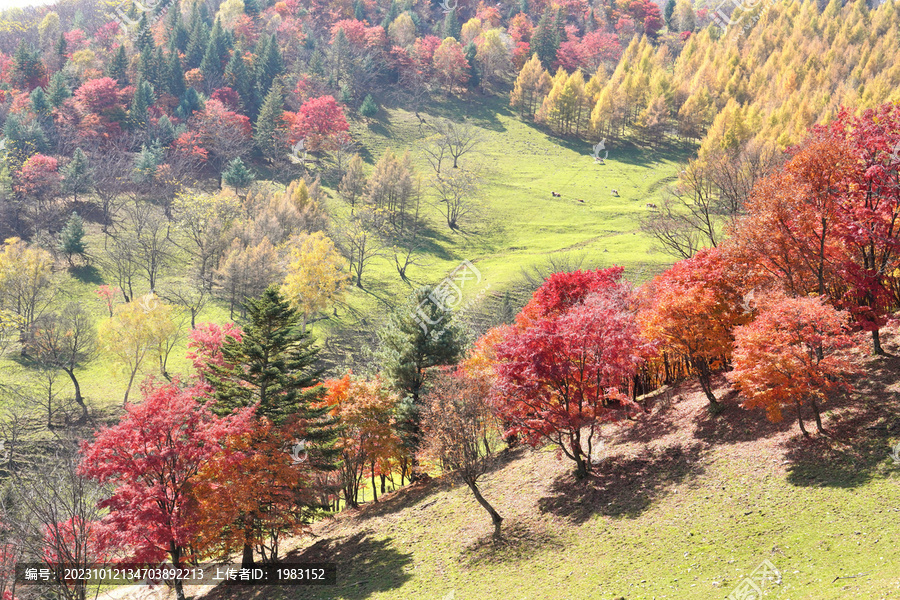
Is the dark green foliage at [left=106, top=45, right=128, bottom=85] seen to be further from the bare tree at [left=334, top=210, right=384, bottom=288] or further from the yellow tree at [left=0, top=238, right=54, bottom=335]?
the bare tree at [left=334, top=210, right=384, bottom=288]

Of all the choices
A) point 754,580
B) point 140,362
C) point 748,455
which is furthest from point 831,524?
point 140,362

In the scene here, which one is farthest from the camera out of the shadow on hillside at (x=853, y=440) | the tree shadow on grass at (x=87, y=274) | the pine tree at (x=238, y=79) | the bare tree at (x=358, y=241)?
the pine tree at (x=238, y=79)

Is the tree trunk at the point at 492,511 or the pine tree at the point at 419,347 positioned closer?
the tree trunk at the point at 492,511

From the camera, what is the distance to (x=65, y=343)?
5459 centimetres

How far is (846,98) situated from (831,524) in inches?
4300

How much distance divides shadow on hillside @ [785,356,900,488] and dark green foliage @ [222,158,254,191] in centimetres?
8732

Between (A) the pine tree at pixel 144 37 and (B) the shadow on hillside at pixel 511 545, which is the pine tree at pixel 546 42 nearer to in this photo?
(A) the pine tree at pixel 144 37

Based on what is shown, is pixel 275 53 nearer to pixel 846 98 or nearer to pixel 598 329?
pixel 846 98

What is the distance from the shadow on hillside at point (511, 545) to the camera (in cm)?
2186

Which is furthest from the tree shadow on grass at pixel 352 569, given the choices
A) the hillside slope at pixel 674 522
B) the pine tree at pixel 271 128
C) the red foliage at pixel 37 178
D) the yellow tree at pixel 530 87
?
the yellow tree at pixel 530 87

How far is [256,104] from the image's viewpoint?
124 metres

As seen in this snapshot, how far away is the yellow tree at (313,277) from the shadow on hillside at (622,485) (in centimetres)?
4223

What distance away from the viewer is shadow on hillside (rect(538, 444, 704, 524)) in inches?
892

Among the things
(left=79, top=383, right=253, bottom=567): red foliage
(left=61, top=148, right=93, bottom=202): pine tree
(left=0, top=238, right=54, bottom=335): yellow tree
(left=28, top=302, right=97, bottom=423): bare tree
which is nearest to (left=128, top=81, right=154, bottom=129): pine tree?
(left=61, top=148, right=93, bottom=202): pine tree
